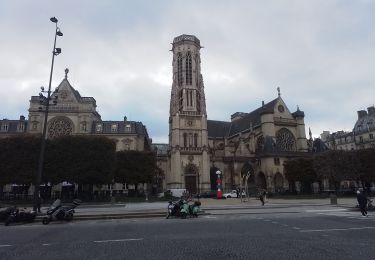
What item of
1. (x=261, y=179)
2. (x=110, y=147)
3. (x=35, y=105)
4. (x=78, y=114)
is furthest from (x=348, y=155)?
(x=35, y=105)

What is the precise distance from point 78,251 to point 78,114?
60450mm

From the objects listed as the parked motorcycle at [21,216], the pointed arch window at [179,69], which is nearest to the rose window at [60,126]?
the pointed arch window at [179,69]

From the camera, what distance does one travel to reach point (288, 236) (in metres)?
10.3

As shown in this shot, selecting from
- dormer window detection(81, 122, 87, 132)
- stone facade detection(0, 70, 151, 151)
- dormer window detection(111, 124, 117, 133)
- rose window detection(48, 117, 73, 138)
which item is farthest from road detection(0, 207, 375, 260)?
dormer window detection(111, 124, 117, 133)

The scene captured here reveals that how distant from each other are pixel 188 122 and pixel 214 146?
15.0m

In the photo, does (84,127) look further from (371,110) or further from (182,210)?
(371,110)

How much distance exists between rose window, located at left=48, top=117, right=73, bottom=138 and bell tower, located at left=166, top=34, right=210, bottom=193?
22.2m

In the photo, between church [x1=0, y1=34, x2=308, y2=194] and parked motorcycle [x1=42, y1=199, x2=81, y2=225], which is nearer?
parked motorcycle [x1=42, y1=199, x2=81, y2=225]

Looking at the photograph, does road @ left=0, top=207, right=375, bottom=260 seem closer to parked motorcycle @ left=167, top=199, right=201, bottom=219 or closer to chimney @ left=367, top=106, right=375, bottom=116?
parked motorcycle @ left=167, top=199, right=201, bottom=219

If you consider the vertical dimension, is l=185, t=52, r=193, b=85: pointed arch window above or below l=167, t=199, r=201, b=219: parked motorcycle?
above

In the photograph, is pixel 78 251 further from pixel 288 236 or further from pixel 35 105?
pixel 35 105

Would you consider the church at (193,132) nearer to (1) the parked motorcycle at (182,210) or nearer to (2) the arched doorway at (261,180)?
(2) the arched doorway at (261,180)

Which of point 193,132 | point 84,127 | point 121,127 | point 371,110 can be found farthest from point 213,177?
point 371,110

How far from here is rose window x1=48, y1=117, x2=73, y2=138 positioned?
63391 mm
